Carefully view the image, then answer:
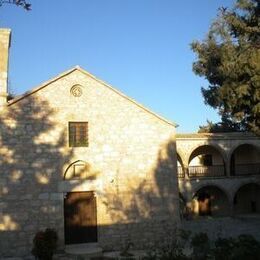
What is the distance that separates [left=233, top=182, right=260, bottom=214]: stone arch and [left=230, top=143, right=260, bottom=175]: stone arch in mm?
1143

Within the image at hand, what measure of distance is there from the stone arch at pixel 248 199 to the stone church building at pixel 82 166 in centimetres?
1785

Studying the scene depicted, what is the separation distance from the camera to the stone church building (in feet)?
52.3

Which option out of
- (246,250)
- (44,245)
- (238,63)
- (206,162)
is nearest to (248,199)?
(206,162)

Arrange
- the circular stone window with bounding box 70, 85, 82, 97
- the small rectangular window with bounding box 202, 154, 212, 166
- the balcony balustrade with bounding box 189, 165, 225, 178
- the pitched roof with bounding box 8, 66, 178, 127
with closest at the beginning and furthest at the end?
the pitched roof with bounding box 8, 66, 178, 127 < the circular stone window with bounding box 70, 85, 82, 97 < the balcony balustrade with bounding box 189, 165, 225, 178 < the small rectangular window with bounding box 202, 154, 212, 166

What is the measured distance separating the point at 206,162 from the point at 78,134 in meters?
19.6

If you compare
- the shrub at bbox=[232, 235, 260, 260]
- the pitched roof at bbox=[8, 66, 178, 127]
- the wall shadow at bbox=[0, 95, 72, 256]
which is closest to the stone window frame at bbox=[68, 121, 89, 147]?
the wall shadow at bbox=[0, 95, 72, 256]

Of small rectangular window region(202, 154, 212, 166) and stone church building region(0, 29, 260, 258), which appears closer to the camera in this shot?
stone church building region(0, 29, 260, 258)

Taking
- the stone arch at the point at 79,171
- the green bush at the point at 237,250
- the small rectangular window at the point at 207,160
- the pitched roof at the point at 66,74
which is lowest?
the green bush at the point at 237,250

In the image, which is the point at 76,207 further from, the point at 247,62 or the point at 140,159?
the point at 247,62

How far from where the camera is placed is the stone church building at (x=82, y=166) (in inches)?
628

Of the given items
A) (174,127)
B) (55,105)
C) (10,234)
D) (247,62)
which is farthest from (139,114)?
(10,234)

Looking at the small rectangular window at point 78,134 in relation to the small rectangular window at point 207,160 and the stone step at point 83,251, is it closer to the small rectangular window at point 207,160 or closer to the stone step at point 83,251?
the stone step at point 83,251

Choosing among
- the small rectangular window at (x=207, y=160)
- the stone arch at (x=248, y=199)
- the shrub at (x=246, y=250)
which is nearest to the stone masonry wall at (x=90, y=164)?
the shrub at (x=246, y=250)

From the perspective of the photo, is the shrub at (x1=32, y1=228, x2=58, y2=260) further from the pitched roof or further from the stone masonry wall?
the pitched roof
